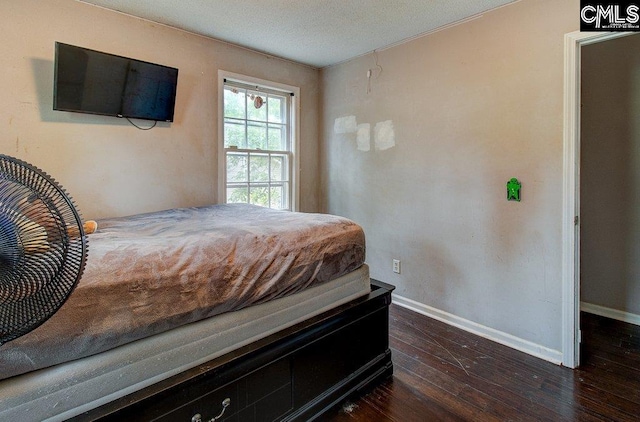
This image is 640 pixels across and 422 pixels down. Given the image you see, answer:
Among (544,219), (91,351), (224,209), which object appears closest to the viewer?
(91,351)

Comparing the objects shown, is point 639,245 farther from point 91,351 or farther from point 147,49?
point 147,49

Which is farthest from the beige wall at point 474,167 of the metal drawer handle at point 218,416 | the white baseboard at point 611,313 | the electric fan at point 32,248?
the electric fan at point 32,248

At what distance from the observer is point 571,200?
2100 mm

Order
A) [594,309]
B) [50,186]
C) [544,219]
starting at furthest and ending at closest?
[594,309] → [544,219] → [50,186]

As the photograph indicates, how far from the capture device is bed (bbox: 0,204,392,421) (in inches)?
38.2

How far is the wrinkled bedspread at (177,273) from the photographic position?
3.16 feet

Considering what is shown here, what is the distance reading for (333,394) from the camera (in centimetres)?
171

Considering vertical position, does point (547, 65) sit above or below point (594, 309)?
above

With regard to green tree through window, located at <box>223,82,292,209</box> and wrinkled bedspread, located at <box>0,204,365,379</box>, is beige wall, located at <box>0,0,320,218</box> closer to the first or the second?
green tree through window, located at <box>223,82,292,209</box>

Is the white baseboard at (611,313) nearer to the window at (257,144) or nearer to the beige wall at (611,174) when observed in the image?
the beige wall at (611,174)

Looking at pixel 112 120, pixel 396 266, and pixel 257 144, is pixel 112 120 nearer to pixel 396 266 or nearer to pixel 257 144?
pixel 257 144

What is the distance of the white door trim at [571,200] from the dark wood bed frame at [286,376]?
119 cm

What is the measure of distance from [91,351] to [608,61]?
3.99 metres

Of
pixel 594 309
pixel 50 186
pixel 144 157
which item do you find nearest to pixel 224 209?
pixel 144 157
